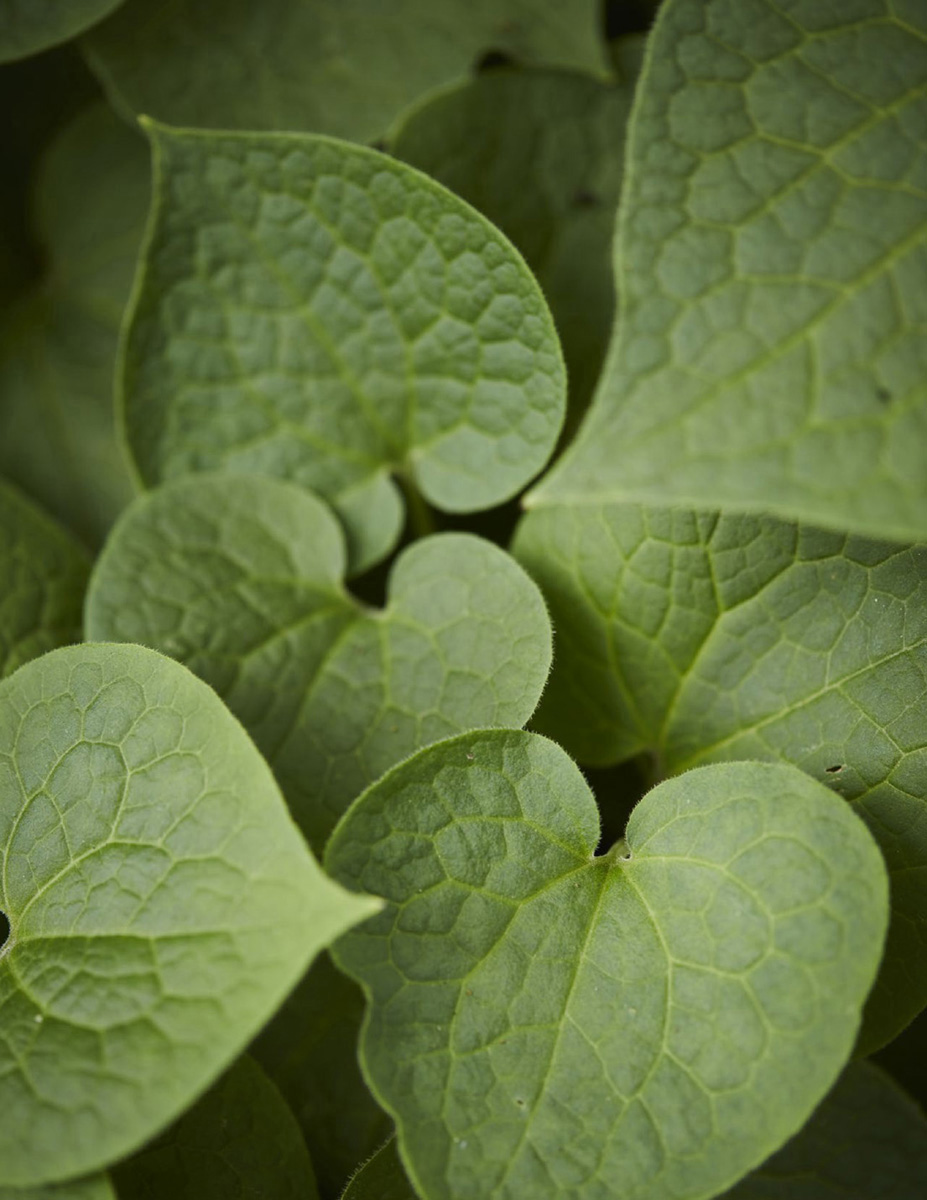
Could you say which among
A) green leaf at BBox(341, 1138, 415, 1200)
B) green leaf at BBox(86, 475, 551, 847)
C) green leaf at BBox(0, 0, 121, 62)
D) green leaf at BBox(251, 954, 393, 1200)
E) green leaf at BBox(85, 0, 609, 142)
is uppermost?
green leaf at BBox(0, 0, 121, 62)

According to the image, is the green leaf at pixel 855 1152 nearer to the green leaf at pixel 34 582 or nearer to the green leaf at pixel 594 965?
the green leaf at pixel 594 965

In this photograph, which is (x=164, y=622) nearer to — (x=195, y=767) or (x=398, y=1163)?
(x=195, y=767)

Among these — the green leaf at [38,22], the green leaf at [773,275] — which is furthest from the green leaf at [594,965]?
the green leaf at [38,22]

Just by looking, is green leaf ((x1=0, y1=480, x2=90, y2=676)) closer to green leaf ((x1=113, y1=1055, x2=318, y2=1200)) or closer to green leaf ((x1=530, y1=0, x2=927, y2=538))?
green leaf ((x1=113, y1=1055, x2=318, y2=1200))

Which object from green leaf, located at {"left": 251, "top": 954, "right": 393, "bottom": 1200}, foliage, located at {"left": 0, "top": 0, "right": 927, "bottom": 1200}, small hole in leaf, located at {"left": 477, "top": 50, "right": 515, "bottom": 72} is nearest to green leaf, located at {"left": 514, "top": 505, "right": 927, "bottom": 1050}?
foliage, located at {"left": 0, "top": 0, "right": 927, "bottom": 1200}

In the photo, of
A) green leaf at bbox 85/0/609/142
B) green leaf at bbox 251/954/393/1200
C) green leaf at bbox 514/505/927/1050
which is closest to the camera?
green leaf at bbox 514/505/927/1050

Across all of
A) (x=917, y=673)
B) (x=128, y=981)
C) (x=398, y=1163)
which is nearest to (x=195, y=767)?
(x=128, y=981)
